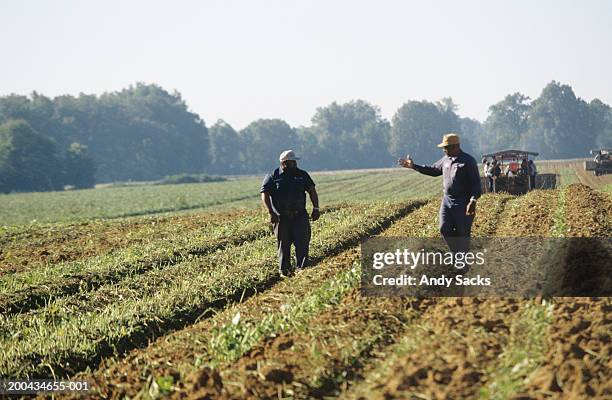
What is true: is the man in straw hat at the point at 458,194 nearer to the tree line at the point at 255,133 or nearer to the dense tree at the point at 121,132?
the tree line at the point at 255,133

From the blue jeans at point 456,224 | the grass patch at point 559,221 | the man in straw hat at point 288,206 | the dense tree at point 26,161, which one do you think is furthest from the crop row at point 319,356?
the dense tree at point 26,161

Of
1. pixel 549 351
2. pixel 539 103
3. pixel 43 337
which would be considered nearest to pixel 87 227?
pixel 43 337

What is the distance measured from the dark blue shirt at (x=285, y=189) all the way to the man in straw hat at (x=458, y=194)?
2.00 meters

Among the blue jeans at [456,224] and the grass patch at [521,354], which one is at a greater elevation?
the blue jeans at [456,224]

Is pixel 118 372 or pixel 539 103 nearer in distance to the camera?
pixel 118 372

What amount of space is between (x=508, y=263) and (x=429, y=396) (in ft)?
16.2

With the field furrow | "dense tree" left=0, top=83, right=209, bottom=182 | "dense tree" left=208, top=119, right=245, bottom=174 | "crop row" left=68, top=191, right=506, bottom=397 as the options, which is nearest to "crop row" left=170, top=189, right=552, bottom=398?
"crop row" left=68, top=191, right=506, bottom=397

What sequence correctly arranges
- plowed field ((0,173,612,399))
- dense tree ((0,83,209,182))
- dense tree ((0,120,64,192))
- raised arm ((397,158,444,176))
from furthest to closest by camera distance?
dense tree ((0,83,209,182)) → dense tree ((0,120,64,192)) → raised arm ((397,158,444,176)) → plowed field ((0,173,612,399))

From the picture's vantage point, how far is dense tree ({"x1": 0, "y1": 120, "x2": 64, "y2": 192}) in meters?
82.2

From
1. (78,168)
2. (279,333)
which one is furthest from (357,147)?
(279,333)

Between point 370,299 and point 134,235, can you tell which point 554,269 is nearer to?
point 370,299

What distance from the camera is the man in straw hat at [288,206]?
1085 centimetres

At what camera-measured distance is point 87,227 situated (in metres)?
20.5

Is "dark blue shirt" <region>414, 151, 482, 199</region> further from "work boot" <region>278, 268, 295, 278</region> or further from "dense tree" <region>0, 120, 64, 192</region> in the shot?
"dense tree" <region>0, 120, 64, 192</region>
